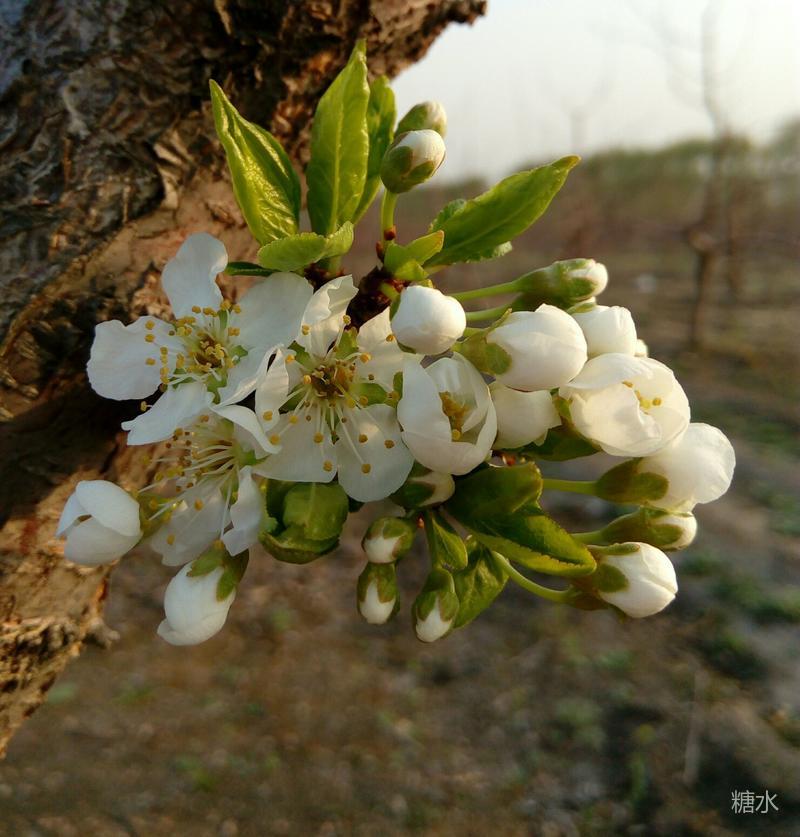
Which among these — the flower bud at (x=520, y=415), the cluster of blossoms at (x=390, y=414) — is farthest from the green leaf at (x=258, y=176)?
the flower bud at (x=520, y=415)

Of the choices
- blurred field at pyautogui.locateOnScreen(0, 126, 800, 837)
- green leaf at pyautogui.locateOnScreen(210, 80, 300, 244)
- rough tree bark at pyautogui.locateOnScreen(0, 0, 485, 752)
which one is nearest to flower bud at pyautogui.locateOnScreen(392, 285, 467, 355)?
green leaf at pyautogui.locateOnScreen(210, 80, 300, 244)

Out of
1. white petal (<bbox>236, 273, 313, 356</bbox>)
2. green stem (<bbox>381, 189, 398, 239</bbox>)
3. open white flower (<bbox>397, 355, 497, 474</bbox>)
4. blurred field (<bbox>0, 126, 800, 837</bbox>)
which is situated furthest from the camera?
blurred field (<bbox>0, 126, 800, 837</bbox>)

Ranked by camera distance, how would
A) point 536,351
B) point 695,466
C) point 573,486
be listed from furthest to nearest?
point 573,486, point 695,466, point 536,351

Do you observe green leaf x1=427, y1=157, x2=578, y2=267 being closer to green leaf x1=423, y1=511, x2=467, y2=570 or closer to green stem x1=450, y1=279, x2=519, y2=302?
green stem x1=450, y1=279, x2=519, y2=302

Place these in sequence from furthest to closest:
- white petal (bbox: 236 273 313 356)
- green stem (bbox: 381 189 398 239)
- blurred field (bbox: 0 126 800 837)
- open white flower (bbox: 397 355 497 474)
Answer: blurred field (bbox: 0 126 800 837) < green stem (bbox: 381 189 398 239) < white petal (bbox: 236 273 313 356) < open white flower (bbox: 397 355 497 474)

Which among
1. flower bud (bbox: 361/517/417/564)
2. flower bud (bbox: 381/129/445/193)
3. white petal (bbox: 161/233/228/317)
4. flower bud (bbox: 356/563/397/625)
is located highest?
flower bud (bbox: 381/129/445/193)

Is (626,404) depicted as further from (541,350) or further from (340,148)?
(340,148)

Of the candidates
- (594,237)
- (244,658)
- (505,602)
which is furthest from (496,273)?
(244,658)

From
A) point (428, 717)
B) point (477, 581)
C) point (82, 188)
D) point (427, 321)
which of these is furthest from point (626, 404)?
point (428, 717)
